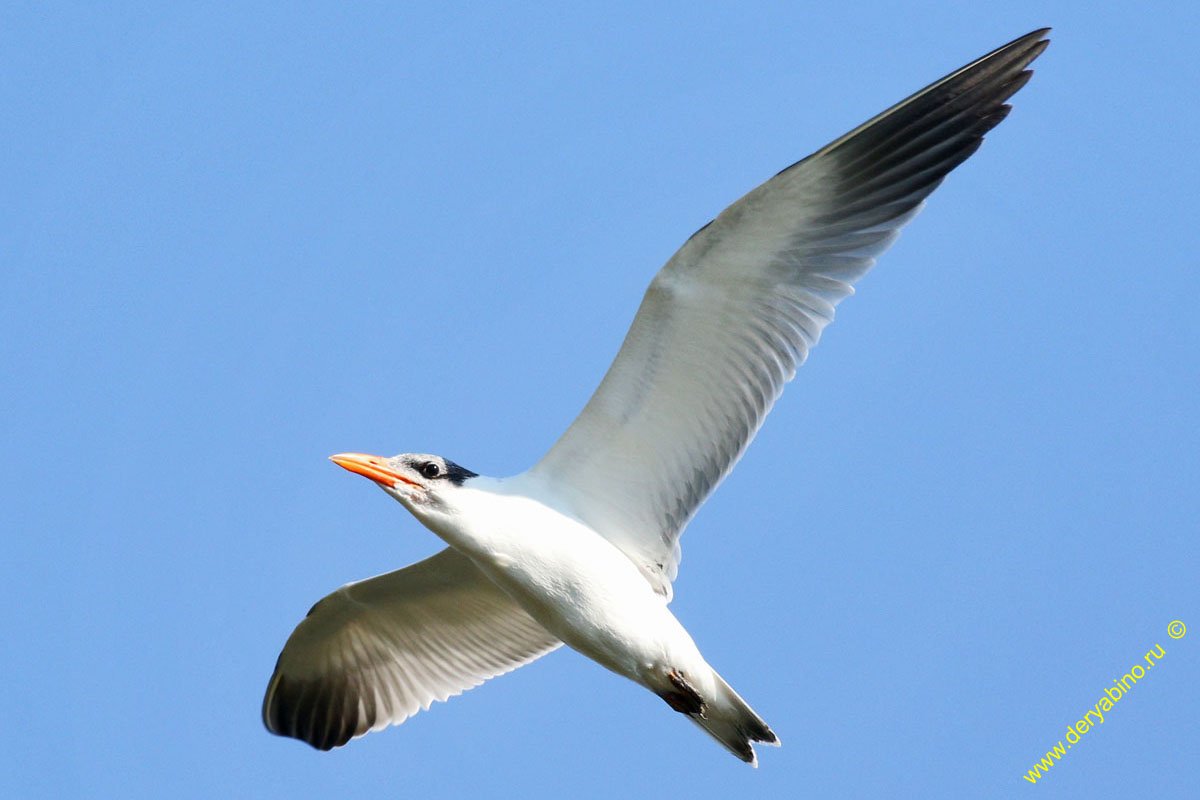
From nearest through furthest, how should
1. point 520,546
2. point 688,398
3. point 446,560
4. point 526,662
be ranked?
1. point 520,546
2. point 688,398
3. point 446,560
4. point 526,662

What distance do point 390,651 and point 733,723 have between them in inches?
115

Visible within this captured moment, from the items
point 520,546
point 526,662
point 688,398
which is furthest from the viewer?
point 526,662

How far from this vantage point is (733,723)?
966 cm

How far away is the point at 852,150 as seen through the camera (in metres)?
9.30

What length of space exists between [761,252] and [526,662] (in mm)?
3707

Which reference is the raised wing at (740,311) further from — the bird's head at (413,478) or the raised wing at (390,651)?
the raised wing at (390,651)


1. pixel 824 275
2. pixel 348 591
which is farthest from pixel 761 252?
pixel 348 591

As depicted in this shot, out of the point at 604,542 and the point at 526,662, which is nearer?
the point at 604,542


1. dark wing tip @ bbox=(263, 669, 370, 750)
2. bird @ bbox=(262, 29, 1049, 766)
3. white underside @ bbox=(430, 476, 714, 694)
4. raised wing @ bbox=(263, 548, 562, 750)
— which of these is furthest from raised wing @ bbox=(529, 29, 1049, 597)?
dark wing tip @ bbox=(263, 669, 370, 750)

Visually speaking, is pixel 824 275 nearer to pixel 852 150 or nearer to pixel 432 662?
pixel 852 150

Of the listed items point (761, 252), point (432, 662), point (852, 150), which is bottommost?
point (432, 662)

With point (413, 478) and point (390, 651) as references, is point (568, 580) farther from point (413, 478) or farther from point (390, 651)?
point (390, 651)

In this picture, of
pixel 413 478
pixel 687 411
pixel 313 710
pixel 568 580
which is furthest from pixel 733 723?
pixel 313 710

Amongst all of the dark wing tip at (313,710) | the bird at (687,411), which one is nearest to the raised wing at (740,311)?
the bird at (687,411)
